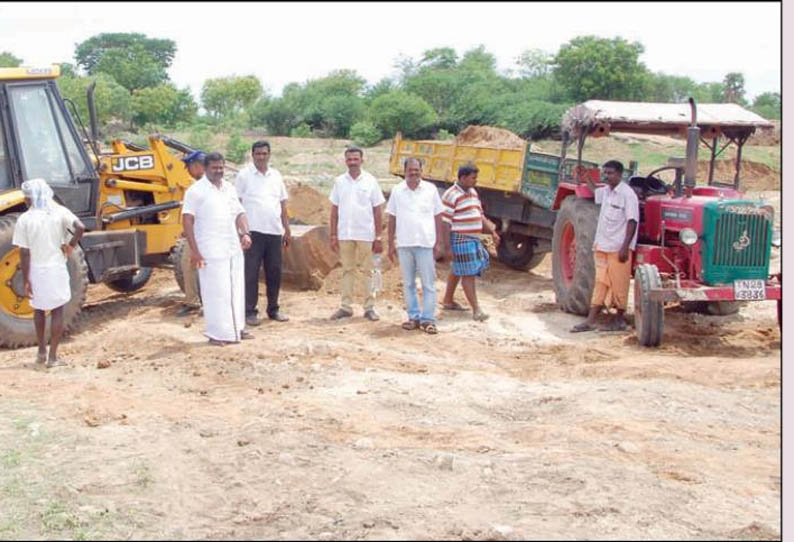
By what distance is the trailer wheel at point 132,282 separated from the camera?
12.3m

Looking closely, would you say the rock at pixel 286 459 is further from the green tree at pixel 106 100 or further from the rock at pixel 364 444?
the green tree at pixel 106 100

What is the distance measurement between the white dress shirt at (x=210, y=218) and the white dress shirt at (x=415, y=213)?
1.65m

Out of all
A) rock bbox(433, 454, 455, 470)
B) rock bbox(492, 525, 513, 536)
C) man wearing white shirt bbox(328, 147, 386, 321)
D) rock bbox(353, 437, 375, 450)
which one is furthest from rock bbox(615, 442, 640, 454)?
man wearing white shirt bbox(328, 147, 386, 321)

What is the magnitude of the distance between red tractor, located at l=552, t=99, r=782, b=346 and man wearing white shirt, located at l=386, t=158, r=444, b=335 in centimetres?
168

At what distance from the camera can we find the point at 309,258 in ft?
39.1

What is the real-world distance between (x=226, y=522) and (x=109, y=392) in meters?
3.06

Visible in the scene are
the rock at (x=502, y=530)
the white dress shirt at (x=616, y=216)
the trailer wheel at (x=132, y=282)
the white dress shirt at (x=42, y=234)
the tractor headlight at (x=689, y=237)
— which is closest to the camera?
the rock at (x=502, y=530)

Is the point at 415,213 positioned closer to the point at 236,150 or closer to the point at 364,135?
the point at 236,150

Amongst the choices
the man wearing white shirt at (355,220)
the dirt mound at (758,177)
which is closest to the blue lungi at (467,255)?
the man wearing white shirt at (355,220)

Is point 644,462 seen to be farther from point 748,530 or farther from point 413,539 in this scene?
point 413,539

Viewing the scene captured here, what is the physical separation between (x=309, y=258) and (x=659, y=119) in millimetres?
4312

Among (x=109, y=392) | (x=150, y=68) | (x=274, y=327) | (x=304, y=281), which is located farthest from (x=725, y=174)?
(x=150, y=68)

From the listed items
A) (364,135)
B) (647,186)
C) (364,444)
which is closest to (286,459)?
(364,444)

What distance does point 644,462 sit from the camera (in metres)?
5.59
